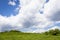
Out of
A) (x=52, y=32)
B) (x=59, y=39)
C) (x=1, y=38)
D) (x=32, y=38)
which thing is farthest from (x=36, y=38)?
(x=52, y=32)

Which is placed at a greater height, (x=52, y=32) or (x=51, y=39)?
(x=52, y=32)

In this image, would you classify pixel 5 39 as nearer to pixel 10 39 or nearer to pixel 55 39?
pixel 10 39

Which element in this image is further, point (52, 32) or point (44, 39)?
point (52, 32)

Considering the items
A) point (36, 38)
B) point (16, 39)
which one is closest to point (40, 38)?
point (36, 38)

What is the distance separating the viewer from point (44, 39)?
38.2 meters

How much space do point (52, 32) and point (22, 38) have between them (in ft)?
A: 58.1

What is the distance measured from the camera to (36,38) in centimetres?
3859

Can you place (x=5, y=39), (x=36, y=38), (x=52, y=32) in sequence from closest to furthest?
(x=5, y=39), (x=36, y=38), (x=52, y=32)

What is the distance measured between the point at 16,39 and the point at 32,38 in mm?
4472

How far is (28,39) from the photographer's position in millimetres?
37250

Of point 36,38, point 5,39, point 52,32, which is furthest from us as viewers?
point 52,32

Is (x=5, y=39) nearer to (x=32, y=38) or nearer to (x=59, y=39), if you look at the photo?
(x=32, y=38)

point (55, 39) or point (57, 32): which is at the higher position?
point (57, 32)

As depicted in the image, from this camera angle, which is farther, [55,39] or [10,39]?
[55,39]
